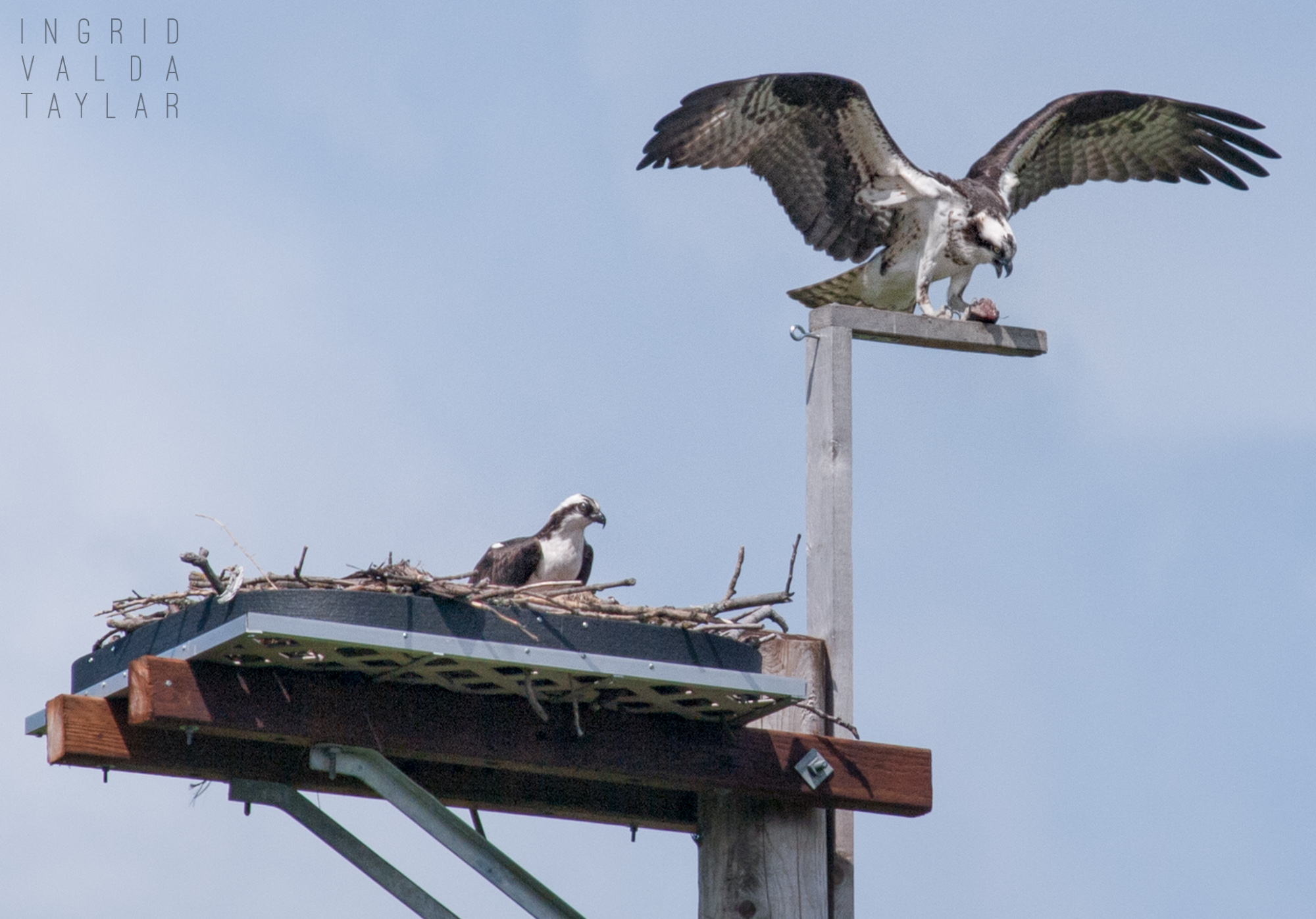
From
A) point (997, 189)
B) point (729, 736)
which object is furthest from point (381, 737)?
point (997, 189)

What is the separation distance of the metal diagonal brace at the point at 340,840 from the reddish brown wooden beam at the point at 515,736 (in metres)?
0.34

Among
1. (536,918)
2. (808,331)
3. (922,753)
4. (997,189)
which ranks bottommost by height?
(536,918)

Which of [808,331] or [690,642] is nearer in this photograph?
[690,642]

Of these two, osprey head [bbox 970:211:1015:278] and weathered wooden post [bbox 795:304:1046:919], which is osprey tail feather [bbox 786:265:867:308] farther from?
weathered wooden post [bbox 795:304:1046:919]

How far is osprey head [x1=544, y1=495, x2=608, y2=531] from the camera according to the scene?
28.5 feet

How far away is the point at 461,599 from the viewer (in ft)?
17.4

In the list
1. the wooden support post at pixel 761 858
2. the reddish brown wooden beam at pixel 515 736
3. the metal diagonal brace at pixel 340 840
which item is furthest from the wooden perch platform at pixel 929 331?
the metal diagonal brace at pixel 340 840

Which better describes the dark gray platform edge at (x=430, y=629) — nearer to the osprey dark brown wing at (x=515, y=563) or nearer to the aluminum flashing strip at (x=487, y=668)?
the aluminum flashing strip at (x=487, y=668)

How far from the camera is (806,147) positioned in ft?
29.0

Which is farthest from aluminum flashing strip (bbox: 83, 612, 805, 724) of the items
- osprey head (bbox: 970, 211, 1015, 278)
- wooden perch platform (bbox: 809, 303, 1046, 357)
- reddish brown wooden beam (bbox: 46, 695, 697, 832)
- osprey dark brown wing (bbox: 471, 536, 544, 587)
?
osprey head (bbox: 970, 211, 1015, 278)

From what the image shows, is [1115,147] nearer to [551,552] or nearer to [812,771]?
[551,552]

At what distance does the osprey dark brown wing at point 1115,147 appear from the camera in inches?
370

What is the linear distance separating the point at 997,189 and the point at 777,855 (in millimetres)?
3989

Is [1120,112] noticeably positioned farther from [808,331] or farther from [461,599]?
[461,599]
